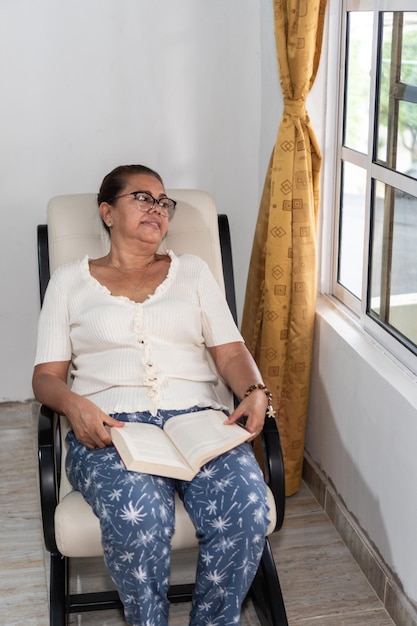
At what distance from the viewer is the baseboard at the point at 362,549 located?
7.45ft

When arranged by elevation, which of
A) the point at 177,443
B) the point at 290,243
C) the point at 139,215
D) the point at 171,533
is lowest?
the point at 171,533

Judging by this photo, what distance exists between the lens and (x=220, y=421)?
2.20 m

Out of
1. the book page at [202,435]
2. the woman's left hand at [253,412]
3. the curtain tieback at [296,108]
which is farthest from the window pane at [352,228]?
the book page at [202,435]

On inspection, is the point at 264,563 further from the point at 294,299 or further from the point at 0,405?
the point at 0,405

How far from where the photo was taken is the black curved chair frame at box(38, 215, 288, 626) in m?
2.04

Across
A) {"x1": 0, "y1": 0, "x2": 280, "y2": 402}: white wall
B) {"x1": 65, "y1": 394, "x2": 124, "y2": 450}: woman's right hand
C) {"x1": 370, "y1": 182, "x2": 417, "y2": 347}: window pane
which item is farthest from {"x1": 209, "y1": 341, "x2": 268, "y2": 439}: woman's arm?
{"x1": 0, "y1": 0, "x2": 280, "y2": 402}: white wall

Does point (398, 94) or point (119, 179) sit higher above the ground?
point (398, 94)

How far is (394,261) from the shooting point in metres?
2.42

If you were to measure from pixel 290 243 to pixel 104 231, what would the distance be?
22.4 inches

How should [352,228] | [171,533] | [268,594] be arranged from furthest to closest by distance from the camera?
[352,228] → [268,594] → [171,533]

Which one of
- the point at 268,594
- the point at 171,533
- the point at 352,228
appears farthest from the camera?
the point at 352,228

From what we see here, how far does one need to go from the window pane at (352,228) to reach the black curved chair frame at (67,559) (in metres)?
0.72

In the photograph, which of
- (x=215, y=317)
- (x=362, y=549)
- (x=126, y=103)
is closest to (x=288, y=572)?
(x=362, y=549)

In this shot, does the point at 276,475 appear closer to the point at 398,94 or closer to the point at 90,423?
the point at 90,423
